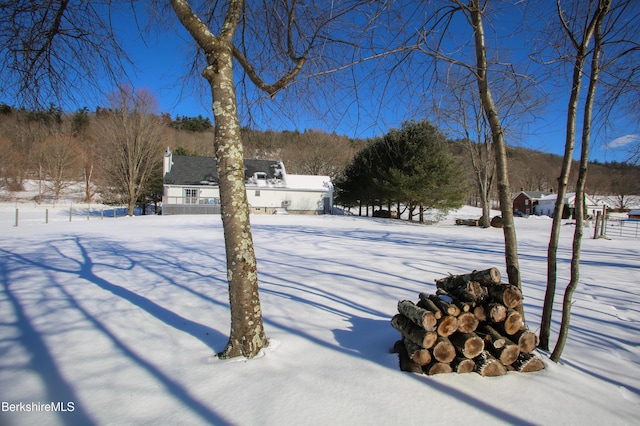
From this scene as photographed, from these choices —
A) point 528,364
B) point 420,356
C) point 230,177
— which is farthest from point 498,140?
point 230,177

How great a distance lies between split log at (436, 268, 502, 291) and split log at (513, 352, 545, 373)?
0.73m

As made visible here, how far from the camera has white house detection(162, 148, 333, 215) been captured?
30141 millimetres

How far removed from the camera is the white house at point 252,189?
3014cm

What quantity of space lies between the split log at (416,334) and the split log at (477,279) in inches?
30.4

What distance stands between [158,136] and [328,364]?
33.1m

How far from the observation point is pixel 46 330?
3.85 m

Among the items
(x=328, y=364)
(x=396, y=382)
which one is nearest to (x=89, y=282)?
(x=328, y=364)

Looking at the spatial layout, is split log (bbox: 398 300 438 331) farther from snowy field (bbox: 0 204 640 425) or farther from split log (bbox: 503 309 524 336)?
split log (bbox: 503 309 524 336)

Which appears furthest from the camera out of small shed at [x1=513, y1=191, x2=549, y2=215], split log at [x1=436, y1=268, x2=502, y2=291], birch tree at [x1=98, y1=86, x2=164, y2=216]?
small shed at [x1=513, y1=191, x2=549, y2=215]

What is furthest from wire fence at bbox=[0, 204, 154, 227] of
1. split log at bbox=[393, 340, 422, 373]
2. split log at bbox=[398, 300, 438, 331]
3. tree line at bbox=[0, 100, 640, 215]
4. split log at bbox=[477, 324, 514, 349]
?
split log at bbox=[477, 324, 514, 349]

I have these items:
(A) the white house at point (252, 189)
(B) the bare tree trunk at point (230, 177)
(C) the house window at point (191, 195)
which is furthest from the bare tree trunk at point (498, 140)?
(C) the house window at point (191, 195)

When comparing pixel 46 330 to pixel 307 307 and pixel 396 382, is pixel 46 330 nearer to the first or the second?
pixel 307 307

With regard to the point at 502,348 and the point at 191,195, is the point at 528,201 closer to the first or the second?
the point at 191,195

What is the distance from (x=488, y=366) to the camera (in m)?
2.95
